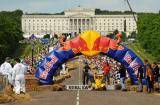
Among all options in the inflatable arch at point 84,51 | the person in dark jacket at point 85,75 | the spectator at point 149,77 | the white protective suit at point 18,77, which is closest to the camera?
the white protective suit at point 18,77

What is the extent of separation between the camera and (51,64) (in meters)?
36.3

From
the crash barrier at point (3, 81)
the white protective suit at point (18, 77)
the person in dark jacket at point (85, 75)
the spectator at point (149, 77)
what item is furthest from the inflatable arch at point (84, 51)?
the white protective suit at point (18, 77)

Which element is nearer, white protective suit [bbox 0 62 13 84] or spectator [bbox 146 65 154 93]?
white protective suit [bbox 0 62 13 84]

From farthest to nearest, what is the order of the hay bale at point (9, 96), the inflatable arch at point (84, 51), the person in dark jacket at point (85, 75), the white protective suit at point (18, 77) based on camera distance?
the person in dark jacket at point (85, 75)
the inflatable arch at point (84, 51)
the white protective suit at point (18, 77)
the hay bale at point (9, 96)

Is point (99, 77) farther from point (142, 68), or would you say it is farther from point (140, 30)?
point (140, 30)

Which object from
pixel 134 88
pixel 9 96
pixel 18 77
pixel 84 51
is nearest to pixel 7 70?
pixel 18 77

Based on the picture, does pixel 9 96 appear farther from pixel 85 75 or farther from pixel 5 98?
pixel 85 75

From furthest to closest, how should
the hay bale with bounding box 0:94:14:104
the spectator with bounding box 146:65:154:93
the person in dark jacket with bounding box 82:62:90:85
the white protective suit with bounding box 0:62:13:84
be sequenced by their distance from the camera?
the person in dark jacket with bounding box 82:62:90:85 < the spectator with bounding box 146:65:154:93 < the white protective suit with bounding box 0:62:13:84 < the hay bale with bounding box 0:94:14:104

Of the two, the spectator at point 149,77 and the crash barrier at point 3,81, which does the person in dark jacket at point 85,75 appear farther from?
the crash barrier at point 3,81

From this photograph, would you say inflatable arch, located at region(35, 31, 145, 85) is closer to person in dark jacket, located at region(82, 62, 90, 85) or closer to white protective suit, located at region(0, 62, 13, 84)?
person in dark jacket, located at region(82, 62, 90, 85)

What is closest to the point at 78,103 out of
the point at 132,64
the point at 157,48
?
the point at 132,64

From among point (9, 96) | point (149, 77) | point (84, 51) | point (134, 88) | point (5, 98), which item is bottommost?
point (5, 98)

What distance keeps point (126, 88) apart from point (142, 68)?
195 centimetres

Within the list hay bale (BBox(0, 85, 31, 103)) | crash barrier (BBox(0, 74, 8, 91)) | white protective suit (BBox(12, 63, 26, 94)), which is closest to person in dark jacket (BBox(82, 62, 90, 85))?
crash barrier (BBox(0, 74, 8, 91))
